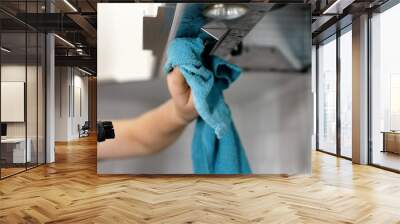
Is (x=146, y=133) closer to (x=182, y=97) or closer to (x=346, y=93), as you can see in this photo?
(x=182, y=97)

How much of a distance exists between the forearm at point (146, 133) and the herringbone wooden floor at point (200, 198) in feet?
1.50

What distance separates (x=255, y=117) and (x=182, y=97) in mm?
1210

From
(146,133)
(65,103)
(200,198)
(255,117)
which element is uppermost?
(65,103)

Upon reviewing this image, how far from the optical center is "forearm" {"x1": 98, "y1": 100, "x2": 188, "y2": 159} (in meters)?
6.11

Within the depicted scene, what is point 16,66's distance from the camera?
6.54m

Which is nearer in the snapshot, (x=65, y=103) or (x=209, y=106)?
(x=209, y=106)

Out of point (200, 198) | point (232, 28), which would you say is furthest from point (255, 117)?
point (200, 198)

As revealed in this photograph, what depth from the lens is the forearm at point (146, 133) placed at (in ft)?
20.0

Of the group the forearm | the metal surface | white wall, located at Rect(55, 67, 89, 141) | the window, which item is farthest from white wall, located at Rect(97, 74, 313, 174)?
white wall, located at Rect(55, 67, 89, 141)

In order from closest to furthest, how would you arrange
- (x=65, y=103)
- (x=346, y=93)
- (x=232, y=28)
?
1. (x=232, y=28)
2. (x=346, y=93)
3. (x=65, y=103)

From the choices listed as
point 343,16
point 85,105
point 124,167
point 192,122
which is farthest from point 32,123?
point 85,105

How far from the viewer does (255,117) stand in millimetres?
6199

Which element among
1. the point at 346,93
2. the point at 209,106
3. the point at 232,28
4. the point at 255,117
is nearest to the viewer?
the point at 232,28

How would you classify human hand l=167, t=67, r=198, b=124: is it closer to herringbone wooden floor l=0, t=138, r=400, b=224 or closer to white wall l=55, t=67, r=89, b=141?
herringbone wooden floor l=0, t=138, r=400, b=224
